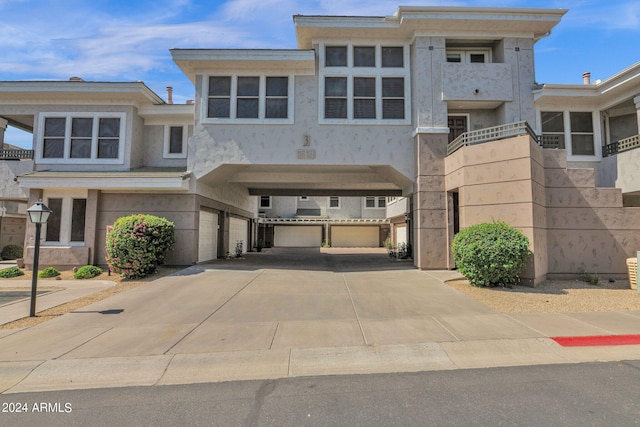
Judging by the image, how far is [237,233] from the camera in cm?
2366

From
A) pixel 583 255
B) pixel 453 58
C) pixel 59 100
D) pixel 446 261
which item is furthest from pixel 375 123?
pixel 59 100

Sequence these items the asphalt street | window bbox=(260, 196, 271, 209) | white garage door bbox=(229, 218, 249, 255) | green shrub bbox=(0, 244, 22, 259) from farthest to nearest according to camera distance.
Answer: window bbox=(260, 196, 271, 209) < white garage door bbox=(229, 218, 249, 255) < green shrub bbox=(0, 244, 22, 259) < the asphalt street

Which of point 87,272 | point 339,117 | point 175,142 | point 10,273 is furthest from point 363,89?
point 10,273

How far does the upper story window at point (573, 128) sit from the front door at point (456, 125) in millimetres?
3596

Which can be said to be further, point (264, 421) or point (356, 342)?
point (356, 342)

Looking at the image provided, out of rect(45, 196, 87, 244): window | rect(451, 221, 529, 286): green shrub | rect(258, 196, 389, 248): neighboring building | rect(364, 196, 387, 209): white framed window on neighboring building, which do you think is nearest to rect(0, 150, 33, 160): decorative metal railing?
rect(45, 196, 87, 244): window

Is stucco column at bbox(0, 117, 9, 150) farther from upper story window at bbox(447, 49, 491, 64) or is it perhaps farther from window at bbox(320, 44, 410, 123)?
upper story window at bbox(447, 49, 491, 64)

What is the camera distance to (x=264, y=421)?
3.70 m

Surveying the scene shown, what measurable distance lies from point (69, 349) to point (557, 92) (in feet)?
61.3

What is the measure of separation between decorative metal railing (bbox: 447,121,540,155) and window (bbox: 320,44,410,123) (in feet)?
9.45

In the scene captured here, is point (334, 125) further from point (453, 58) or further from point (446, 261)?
point (446, 261)

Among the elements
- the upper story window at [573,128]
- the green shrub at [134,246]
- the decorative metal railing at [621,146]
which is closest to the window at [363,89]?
the upper story window at [573,128]

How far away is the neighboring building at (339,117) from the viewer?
1416cm

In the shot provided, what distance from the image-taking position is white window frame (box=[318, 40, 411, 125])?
48.5 ft
